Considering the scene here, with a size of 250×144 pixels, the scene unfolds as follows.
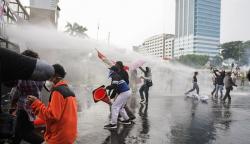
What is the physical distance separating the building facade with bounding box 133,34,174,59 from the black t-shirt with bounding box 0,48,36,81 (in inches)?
3714

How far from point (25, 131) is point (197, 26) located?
447 feet

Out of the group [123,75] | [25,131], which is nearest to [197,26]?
[123,75]

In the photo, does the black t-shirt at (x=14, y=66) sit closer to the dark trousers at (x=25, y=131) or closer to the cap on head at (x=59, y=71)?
the cap on head at (x=59, y=71)

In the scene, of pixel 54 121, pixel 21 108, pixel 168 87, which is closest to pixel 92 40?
pixel 168 87

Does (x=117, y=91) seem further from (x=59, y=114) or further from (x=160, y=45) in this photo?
(x=160, y=45)

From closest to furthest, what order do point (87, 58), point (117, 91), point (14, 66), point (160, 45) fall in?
point (14, 66), point (117, 91), point (87, 58), point (160, 45)

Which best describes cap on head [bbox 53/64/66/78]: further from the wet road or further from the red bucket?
the red bucket

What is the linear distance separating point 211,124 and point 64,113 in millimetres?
6518

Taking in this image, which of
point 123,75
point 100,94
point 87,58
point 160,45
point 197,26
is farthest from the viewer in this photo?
point 197,26

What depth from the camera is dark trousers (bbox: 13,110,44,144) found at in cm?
471

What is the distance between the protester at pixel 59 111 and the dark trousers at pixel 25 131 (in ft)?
2.52

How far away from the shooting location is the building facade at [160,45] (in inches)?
4174

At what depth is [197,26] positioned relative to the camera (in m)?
136

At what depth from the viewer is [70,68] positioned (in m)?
30.2
